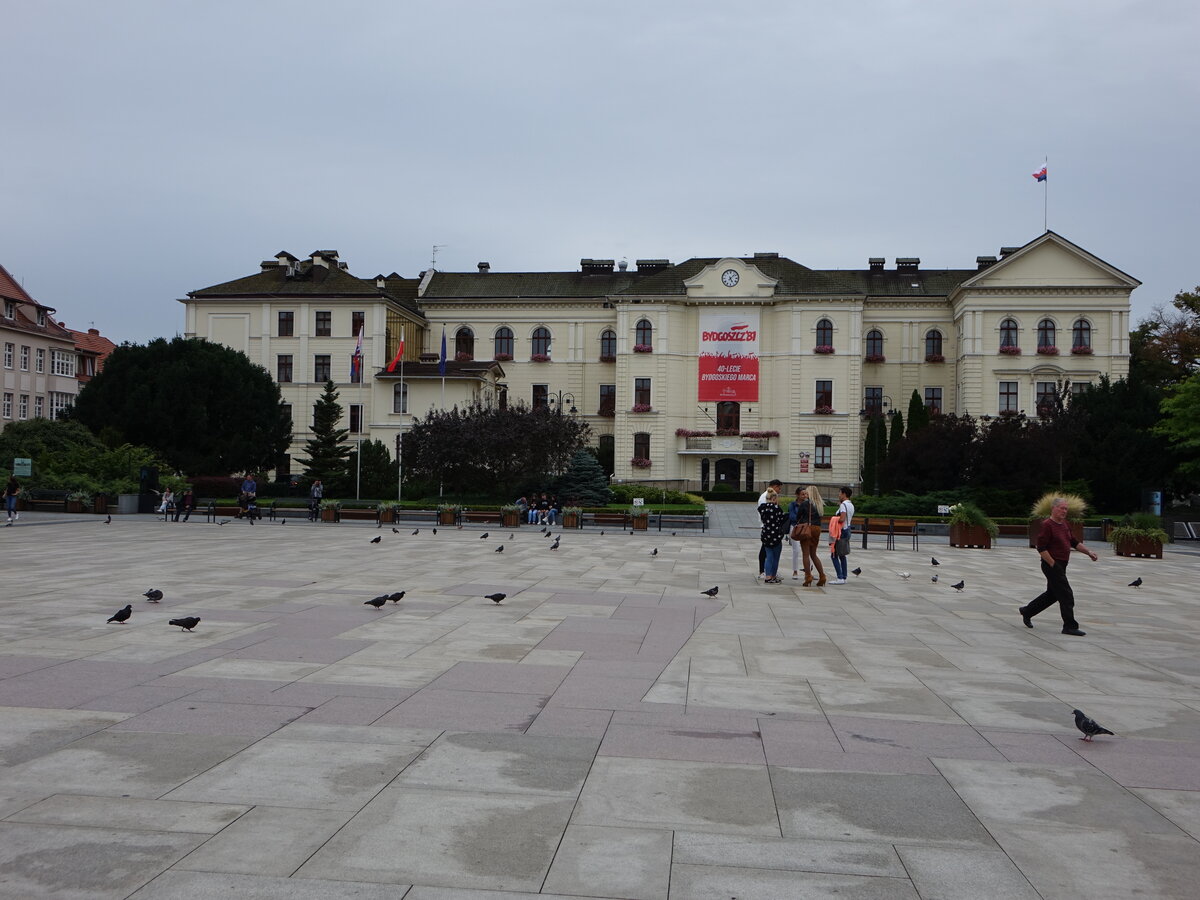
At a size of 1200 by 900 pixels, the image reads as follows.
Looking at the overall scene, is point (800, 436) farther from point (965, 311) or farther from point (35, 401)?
point (35, 401)

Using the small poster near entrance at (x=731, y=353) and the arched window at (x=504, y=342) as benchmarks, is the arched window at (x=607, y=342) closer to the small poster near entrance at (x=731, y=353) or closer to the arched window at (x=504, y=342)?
the arched window at (x=504, y=342)

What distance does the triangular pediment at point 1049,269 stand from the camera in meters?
57.5

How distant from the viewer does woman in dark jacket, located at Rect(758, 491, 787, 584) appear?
54.6 ft

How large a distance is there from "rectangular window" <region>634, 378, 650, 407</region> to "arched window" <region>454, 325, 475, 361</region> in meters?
12.1

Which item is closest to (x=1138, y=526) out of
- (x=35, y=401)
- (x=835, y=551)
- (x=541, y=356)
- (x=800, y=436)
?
(x=835, y=551)

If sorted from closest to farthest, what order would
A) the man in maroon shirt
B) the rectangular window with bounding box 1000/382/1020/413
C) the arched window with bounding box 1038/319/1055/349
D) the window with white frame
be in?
the man in maroon shirt, the arched window with bounding box 1038/319/1055/349, the rectangular window with bounding box 1000/382/1020/413, the window with white frame

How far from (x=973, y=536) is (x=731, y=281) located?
114 ft

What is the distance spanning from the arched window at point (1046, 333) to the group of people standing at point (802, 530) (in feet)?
156

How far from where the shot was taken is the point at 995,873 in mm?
4648

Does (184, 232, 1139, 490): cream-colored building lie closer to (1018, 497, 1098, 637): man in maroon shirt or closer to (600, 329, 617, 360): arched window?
(600, 329, 617, 360): arched window

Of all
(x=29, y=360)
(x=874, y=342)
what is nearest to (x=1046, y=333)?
(x=874, y=342)

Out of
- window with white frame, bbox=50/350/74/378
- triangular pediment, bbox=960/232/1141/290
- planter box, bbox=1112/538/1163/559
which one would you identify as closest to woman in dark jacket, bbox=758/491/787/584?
planter box, bbox=1112/538/1163/559

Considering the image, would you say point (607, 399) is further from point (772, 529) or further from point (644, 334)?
point (772, 529)

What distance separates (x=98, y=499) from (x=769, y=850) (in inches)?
1494
